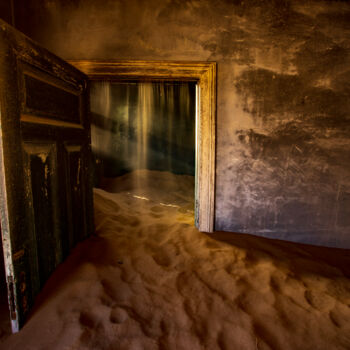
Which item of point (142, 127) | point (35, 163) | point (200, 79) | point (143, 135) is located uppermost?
point (200, 79)

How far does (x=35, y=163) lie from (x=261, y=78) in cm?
244

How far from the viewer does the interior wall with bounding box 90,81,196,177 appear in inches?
240

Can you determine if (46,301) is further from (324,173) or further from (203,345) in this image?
(324,173)

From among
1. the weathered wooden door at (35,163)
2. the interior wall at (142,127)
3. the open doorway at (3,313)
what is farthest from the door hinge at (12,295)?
the interior wall at (142,127)

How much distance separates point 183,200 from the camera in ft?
16.3

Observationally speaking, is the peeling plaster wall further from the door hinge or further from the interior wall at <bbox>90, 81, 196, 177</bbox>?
the interior wall at <bbox>90, 81, 196, 177</bbox>

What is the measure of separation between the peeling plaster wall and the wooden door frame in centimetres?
9

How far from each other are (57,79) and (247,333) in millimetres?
2314

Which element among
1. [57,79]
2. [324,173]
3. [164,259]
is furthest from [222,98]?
[164,259]

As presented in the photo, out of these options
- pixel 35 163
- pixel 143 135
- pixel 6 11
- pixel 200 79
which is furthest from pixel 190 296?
pixel 143 135

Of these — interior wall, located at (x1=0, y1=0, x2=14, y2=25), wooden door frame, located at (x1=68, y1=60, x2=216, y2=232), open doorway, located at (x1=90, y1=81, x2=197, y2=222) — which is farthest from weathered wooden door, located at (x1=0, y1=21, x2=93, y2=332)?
open doorway, located at (x1=90, y1=81, x2=197, y2=222)

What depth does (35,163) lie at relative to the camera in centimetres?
160

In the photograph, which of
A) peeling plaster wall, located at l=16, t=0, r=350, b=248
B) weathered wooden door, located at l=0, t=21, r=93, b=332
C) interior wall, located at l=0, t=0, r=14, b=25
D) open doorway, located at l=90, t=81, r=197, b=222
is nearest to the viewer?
weathered wooden door, located at l=0, t=21, r=93, b=332

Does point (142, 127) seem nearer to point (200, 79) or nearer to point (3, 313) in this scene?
point (200, 79)
